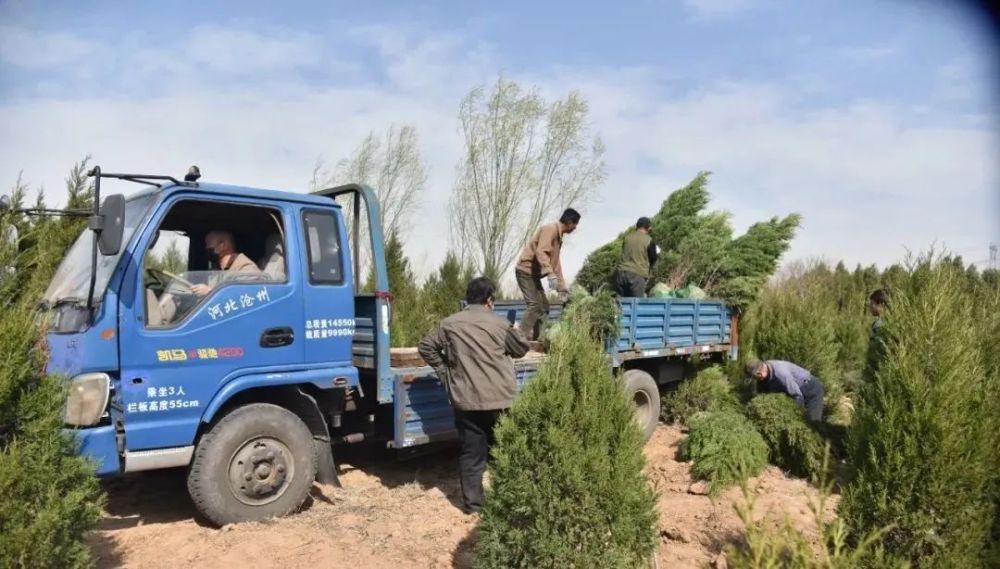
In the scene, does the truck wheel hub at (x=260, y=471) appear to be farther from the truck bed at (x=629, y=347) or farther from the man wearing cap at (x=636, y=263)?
Answer: the man wearing cap at (x=636, y=263)

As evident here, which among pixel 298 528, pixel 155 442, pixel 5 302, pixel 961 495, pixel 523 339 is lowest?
pixel 298 528

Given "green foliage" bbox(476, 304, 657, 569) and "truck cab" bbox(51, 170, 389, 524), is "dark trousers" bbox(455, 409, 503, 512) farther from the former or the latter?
"green foliage" bbox(476, 304, 657, 569)

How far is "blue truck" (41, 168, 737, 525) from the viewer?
447cm

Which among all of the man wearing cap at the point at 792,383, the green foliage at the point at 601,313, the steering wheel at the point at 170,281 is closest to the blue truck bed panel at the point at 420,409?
the green foliage at the point at 601,313

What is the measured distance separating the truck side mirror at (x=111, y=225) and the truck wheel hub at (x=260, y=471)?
1677 mm

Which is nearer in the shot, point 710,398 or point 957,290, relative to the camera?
point 957,290

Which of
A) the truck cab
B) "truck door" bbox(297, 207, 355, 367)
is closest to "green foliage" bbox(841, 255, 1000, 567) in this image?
the truck cab

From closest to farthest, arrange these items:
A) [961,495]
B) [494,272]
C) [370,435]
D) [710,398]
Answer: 1. [961,495]
2. [370,435]
3. [710,398]
4. [494,272]

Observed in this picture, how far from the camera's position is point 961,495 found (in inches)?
153

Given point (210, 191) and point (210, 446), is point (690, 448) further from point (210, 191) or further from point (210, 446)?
point (210, 191)

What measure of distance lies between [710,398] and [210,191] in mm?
6161

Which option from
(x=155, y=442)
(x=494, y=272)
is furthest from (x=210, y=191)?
(x=494, y=272)

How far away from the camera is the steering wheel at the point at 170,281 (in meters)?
4.87

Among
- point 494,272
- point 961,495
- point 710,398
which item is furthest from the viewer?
point 494,272
